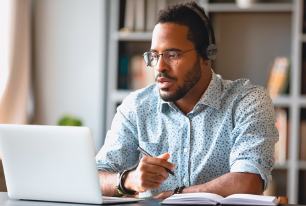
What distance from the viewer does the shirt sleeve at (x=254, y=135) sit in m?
A: 1.25

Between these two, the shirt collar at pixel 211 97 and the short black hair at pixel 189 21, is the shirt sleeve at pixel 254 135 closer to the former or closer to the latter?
the shirt collar at pixel 211 97

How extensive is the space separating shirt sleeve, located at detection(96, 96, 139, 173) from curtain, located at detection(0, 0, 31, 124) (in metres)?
1.30

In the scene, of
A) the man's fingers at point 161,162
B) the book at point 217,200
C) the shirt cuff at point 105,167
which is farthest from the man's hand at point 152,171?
the shirt cuff at point 105,167

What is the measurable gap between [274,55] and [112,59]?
115 cm

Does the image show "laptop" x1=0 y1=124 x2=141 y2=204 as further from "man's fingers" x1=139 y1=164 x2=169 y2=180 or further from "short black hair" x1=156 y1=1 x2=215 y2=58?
"short black hair" x1=156 y1=1 x2=215 y2=58

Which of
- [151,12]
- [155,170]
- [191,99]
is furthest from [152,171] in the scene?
[151,12]

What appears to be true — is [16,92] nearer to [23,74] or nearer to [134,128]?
[23,74]

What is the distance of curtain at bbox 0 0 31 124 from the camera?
2574mm

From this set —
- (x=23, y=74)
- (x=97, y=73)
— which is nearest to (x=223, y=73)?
(x=97, y=73)

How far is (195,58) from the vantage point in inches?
59.7

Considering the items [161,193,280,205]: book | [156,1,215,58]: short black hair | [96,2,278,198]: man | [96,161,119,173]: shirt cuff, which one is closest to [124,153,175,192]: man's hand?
[161,193,280,205]: book

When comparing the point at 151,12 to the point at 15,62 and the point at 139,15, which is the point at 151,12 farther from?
the point at 15,62

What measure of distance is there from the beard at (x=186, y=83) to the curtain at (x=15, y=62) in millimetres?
1515

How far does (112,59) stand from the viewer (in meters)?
2.66
